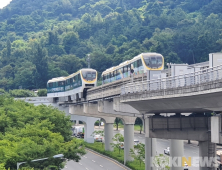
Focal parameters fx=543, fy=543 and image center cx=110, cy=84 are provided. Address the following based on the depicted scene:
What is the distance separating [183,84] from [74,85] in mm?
44883

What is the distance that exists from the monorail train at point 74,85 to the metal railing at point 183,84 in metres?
30.8

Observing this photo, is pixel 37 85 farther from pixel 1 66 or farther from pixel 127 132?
pixel 127 132

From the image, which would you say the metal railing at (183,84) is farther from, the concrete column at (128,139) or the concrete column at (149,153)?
the concrete column at (128,139)

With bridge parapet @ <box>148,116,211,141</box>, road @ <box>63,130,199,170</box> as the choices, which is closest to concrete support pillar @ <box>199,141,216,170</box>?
bridge parapet @ <box>148,116,211,141</box>

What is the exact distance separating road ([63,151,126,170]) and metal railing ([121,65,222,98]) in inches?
881

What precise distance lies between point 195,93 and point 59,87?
59399 millimetres

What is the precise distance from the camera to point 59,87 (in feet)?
277

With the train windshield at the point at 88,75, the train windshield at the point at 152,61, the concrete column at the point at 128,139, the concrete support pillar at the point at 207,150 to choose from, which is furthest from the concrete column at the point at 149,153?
the train windshield at the point at 88,75

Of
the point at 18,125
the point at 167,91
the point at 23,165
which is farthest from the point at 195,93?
the point at 18,125

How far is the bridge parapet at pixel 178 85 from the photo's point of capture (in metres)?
24.7

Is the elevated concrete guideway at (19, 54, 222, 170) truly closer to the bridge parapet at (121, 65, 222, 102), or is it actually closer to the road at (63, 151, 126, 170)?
the bridge parapet at (121, 65, 222, 102)

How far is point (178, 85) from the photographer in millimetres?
29047

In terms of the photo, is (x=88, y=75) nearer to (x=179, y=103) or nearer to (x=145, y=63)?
(x=145, y=63)

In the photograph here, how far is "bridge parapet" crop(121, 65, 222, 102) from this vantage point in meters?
24.7
